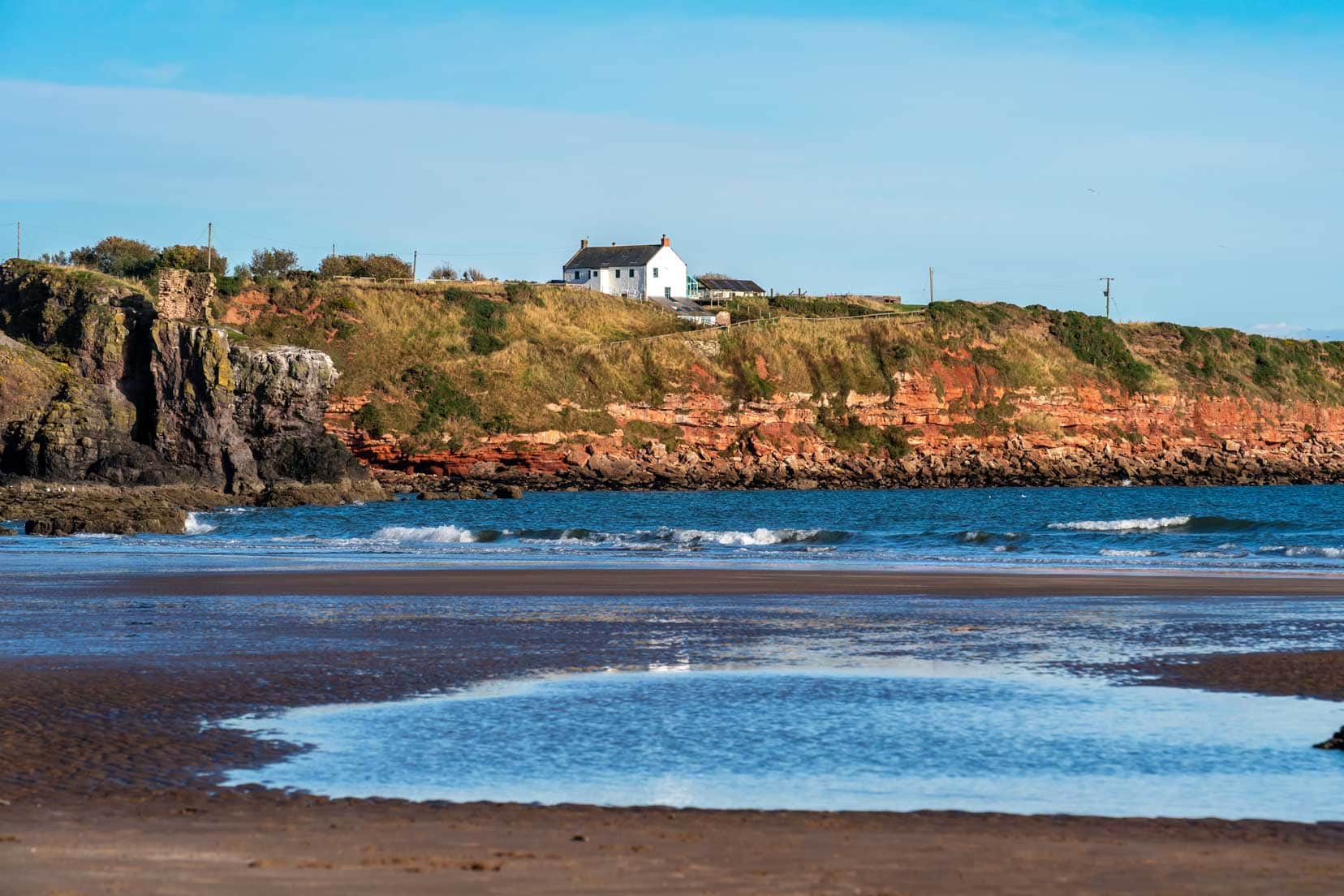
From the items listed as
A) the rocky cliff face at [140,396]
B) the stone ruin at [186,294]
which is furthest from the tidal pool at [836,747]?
the stone ruin at [186,294]

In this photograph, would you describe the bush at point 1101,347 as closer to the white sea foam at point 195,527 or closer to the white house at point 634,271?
the white house at point 634,271

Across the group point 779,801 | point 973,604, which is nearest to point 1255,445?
point 973,604

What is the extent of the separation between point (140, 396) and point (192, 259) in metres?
28.9

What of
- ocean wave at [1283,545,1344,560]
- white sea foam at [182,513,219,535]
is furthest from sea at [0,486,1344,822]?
white sea foam at [182,513,219,535]

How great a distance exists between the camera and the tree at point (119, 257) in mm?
92188

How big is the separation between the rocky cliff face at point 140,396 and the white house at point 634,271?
44.2 metres

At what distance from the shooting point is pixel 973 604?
63.3ft

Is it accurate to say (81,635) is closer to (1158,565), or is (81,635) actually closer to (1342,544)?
(1158,565)

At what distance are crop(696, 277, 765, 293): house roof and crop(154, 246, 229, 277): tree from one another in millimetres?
42608

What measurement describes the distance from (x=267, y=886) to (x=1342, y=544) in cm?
3313

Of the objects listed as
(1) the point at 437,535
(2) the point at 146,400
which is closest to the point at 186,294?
(2) the point at 146,400

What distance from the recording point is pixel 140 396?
2527 inches

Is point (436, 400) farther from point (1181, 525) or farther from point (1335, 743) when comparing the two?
point (1335, 743)

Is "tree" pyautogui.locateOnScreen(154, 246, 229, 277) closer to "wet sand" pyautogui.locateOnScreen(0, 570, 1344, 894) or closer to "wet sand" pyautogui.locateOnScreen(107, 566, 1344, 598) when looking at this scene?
"wet sand" pyautogui.locateOnScreen(107, 566, 1344, 598)
